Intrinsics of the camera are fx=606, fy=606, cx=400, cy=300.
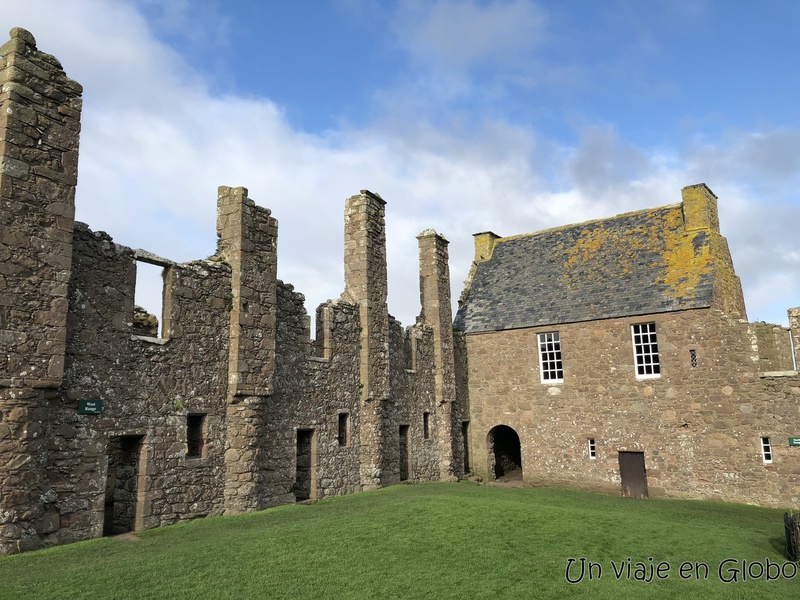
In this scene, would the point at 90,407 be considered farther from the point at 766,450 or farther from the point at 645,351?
the point at 766,450

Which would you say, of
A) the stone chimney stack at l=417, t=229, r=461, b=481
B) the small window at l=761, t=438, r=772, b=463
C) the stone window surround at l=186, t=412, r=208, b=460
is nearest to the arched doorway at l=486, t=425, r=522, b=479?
the stone chimney stack at l=417, t=229, r=461, b=481

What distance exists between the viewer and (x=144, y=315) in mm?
13742

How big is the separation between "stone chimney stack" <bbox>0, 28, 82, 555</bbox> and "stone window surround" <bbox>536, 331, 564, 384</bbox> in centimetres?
1535

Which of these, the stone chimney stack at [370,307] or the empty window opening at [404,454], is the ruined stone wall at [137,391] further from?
the empty window opening at [404,454]

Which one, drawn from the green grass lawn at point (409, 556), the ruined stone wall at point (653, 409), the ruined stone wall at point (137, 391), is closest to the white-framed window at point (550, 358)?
the ruined stone wall at point (653, 409)

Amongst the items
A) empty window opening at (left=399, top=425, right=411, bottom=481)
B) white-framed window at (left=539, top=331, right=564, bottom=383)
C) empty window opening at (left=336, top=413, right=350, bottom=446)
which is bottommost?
empty window opening at (left=399, top=425, right=411, bottom=481)

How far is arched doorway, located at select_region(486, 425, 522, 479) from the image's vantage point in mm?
21984

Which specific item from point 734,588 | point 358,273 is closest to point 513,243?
point 358,273

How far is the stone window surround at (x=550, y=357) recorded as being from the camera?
2062cm

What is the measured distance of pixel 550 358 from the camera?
2088cm

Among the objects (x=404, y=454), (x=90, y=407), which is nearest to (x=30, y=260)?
(x=90, y=407)

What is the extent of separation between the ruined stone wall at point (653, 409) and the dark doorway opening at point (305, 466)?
8.46 metres

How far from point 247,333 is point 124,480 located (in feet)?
12.3

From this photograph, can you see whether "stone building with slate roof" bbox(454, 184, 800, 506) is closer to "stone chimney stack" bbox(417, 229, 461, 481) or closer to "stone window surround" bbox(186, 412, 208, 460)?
"stone chimney stack" bbox(417, 229, 461, 481)
